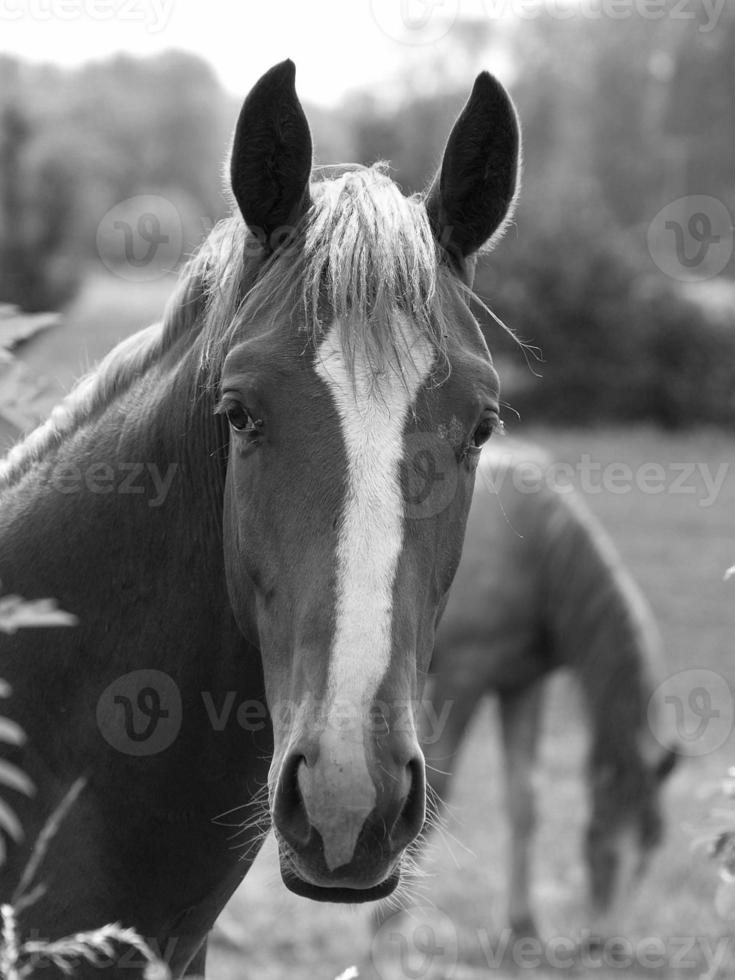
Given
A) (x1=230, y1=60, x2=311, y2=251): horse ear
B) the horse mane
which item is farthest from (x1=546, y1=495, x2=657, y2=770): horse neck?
(x1=230, y1=60, x2=311, y2=251): horse ear

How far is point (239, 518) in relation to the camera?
2.01m

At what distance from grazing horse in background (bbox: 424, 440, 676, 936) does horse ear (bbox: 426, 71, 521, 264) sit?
13.6 ft

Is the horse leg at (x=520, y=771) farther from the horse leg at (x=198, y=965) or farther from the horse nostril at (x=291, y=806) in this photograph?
the horse nostril at (x=291, y=806)

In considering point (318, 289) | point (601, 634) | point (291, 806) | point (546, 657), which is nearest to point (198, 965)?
point (291, 806)

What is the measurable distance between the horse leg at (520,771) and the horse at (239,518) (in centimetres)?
484

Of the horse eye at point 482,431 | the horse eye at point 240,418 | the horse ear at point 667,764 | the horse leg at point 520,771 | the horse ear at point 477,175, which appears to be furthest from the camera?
the horse leg at point 520,771

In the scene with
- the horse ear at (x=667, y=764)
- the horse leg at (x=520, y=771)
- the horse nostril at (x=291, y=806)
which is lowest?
the horse leg at (x=520, y=771)

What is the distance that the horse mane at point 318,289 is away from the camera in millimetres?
1997

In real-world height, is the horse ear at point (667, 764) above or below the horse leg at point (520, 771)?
above

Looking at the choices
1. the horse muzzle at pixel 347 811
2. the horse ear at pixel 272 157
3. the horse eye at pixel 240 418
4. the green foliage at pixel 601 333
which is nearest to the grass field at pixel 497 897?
the horse muzzle at pixel 347 811

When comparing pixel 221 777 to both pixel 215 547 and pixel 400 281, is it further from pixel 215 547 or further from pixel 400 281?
pixel 400 281

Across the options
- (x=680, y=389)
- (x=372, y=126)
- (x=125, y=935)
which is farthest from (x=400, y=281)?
(x=372, y=126)

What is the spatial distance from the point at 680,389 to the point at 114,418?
2233 cm

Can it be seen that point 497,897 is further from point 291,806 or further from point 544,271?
point 544,271
